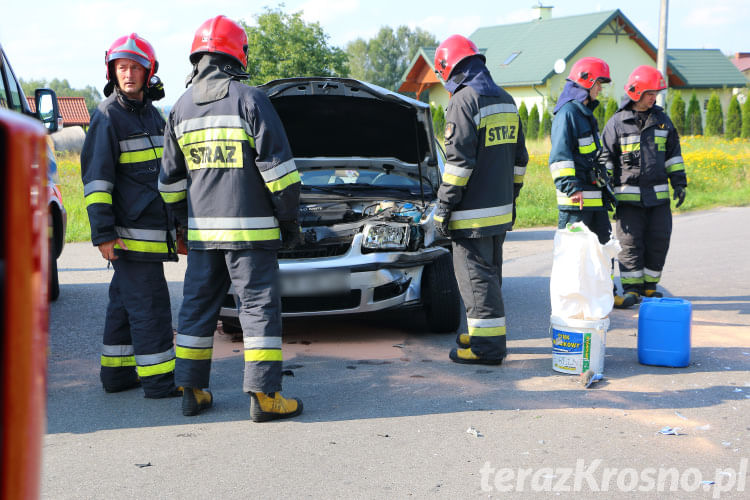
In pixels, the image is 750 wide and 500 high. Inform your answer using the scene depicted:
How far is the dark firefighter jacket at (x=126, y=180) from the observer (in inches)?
164

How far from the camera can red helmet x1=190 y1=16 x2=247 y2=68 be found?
388 cm

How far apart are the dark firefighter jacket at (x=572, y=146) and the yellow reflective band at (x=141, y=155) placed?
3.15 meters

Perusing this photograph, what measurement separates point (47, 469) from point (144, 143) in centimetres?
186

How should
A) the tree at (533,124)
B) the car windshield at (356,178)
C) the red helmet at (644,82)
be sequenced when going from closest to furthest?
the car windshield at (356,178) → the red helmet at (644,82) → the tree at (533,124)

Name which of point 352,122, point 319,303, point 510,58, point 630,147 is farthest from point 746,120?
point 319,303

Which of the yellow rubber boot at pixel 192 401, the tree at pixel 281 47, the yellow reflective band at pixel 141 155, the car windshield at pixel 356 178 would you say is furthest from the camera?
the tree at pixel 281 47

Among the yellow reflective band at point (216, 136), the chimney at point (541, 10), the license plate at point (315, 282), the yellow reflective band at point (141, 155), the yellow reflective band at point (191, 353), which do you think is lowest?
the yellow reflective band at point (191, 353)

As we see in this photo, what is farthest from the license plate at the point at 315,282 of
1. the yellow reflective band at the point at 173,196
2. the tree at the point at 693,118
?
the tree at the point at 693,118

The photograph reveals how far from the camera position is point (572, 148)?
20.1 ft

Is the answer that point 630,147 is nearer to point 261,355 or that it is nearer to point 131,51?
point 261,355

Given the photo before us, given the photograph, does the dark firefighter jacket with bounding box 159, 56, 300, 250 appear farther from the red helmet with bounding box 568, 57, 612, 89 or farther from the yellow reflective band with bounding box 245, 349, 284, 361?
the red helmet with bounding box 568, 57, 612, 89

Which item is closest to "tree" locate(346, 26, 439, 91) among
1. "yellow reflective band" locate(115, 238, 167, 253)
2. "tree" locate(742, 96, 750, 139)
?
"tree" locate(742, 96, 750, 139)

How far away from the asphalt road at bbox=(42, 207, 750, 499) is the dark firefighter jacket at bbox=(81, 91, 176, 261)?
3.04ft

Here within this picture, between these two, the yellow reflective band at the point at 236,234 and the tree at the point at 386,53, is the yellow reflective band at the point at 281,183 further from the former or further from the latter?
the tree at the point at 386,53
